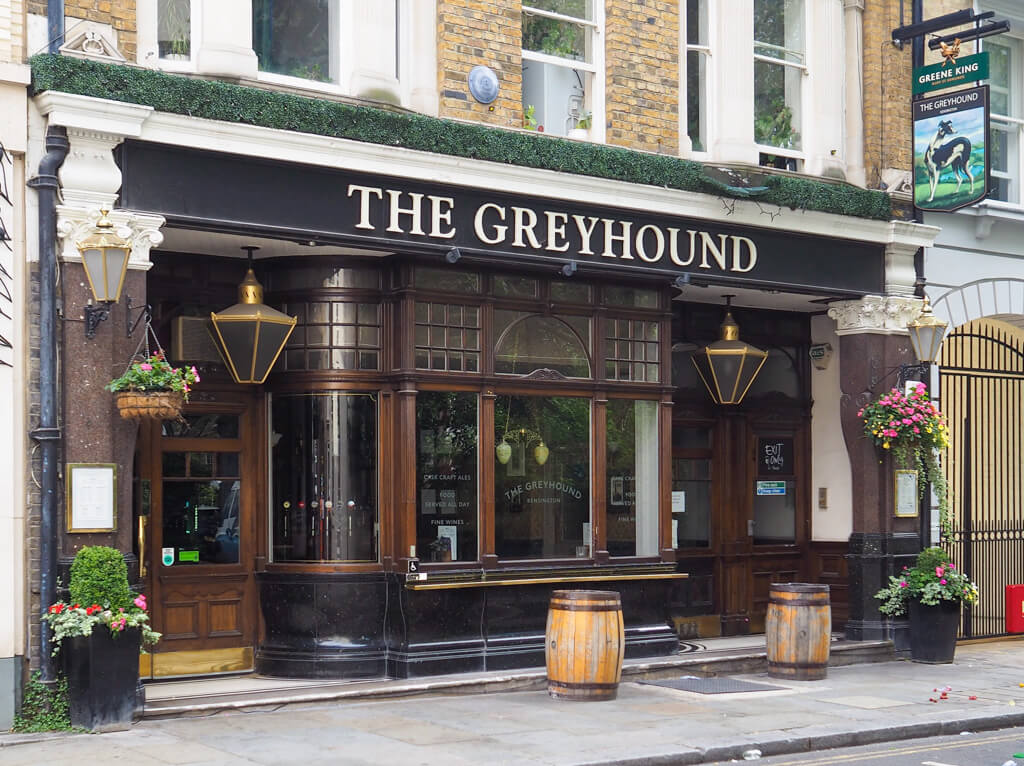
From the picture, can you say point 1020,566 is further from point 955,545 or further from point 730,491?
point 730,491

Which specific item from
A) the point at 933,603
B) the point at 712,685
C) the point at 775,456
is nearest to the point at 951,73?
the point at 775,456

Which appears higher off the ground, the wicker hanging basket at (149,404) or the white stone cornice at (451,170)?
the white stone cornice at (451,170)

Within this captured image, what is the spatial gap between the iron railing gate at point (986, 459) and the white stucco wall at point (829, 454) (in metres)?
1.44

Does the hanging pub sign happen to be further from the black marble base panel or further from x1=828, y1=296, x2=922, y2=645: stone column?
the black marble base panel

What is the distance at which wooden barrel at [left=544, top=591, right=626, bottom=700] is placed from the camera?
443 inches

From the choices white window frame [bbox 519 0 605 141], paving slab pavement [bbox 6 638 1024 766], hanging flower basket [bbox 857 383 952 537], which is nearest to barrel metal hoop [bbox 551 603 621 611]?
paving slab pavement [bbox 6 638 1024 766]

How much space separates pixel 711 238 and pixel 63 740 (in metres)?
8.05

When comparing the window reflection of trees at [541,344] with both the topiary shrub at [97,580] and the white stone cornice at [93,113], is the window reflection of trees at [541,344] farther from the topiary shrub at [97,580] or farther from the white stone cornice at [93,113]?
the topiary shrub at [97,580]

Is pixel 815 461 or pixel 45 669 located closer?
pixel 45 669

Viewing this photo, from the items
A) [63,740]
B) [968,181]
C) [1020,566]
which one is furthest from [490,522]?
[1020,566]

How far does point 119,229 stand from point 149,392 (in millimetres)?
1293

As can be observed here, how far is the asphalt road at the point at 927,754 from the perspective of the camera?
31.6 feet

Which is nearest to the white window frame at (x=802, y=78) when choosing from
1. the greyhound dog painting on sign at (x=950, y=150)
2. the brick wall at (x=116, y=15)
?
the greyhound dog painting on sign at (x=950, y=150)

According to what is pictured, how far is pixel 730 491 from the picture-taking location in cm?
1592
